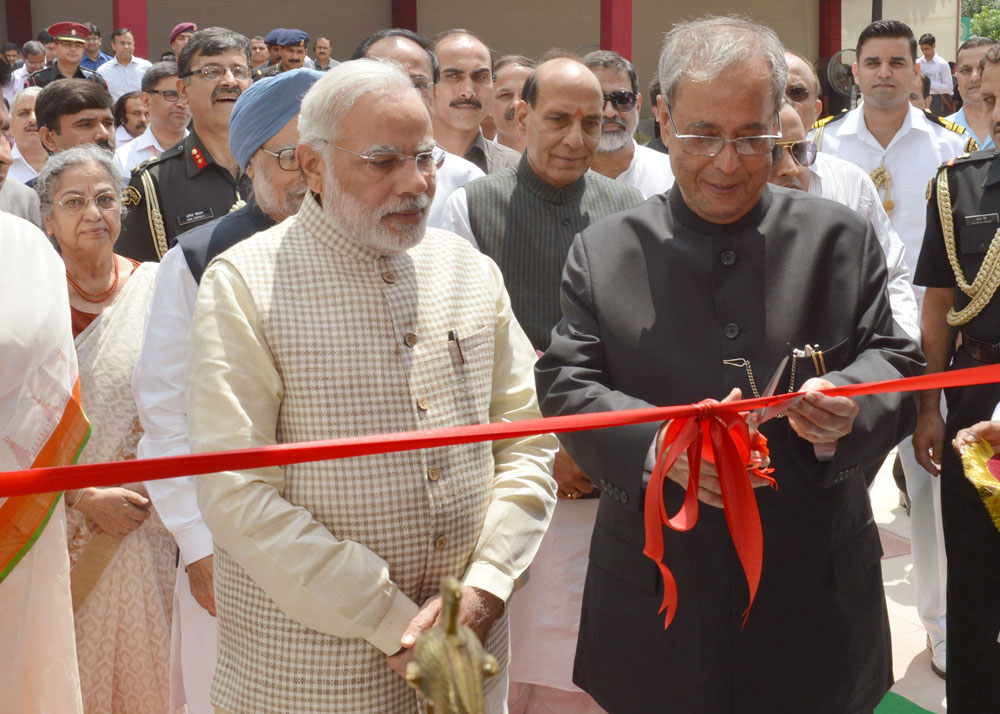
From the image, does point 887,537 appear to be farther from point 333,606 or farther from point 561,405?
point 333,606

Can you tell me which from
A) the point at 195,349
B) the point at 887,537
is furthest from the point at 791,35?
the point at 195,349

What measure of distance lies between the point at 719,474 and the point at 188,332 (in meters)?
1.50

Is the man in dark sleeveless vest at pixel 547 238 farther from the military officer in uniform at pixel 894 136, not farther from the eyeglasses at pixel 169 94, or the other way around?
the eyeglasses at pixel 169 94

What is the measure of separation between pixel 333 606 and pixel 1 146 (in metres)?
1.48

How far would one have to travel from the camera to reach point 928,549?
14.7 feet

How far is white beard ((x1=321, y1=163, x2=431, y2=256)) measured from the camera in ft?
7.58

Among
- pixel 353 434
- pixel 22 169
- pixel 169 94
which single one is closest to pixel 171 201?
pixel 353 434

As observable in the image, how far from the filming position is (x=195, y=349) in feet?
7.23

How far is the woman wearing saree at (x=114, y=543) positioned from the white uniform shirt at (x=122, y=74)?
976 cm

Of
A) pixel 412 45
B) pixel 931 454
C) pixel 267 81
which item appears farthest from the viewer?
pixel 412 45

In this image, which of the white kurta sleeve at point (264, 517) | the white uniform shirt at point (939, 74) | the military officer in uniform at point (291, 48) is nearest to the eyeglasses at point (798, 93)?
the white kurta sleeve at point (264, 517)

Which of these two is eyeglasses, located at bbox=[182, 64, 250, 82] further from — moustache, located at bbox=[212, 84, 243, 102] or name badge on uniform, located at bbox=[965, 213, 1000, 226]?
name badge on uniform, located at bbox=[965, 213, 1000, 226]

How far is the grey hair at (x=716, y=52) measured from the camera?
2338mm

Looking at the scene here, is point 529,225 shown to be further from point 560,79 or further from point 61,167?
point 61,167
